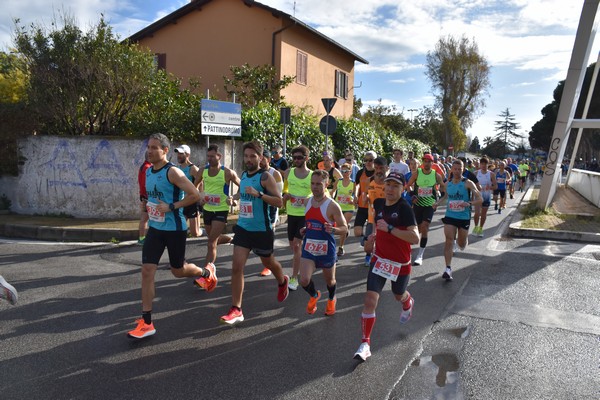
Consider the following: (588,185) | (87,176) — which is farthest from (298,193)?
(588,185)

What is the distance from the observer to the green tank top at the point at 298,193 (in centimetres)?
665

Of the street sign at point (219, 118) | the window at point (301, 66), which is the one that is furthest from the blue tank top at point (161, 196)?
the window at point (301, 66)

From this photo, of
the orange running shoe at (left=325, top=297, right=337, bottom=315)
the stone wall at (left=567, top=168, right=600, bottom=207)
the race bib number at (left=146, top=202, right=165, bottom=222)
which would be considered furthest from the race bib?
the stone wall at (left=567, top=168, right=600, bottom=207)

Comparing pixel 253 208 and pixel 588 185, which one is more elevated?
pixel 253 208

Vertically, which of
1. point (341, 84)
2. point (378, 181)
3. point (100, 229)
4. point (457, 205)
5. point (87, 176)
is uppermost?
point (341, 84)

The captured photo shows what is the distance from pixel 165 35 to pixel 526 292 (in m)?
22.2

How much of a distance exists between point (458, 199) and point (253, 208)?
382 centimetres

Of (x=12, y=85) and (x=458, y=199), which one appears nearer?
(x=458, y=199)

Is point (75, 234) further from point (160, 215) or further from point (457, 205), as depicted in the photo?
point (457, 205)

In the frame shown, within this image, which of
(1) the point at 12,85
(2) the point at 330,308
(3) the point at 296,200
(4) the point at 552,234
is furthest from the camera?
(1) the point at 12,85

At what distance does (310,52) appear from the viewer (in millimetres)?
24000

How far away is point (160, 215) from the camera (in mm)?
4691

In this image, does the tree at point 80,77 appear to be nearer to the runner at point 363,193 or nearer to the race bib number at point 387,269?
the runner at point 363,193

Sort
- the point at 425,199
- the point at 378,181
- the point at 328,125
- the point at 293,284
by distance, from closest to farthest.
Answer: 1. the point at 293,284
2. the point at 378,181
3. the point at 425,199
4. the point at 328,125
